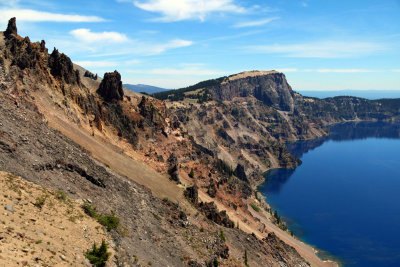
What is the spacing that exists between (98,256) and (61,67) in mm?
71681

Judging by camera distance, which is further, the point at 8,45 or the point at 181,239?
the point at 8,45

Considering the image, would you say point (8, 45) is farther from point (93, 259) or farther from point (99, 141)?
point (93, 259)

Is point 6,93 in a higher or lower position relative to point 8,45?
lower

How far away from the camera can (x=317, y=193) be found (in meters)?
198

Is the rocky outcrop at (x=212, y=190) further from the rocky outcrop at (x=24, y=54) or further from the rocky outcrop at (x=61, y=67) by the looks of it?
the rocky outcrop at (x=24, y=54)

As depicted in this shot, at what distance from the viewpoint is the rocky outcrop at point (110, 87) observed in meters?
113

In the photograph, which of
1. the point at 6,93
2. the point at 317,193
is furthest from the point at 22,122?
the point at 317,193

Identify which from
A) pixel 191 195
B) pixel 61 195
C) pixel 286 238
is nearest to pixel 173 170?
pixel 191 195

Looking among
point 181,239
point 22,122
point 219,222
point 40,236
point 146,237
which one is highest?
point 22,122

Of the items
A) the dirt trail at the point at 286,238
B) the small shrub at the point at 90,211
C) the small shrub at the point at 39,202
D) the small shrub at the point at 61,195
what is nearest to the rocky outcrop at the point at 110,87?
the dirt trail at the point at 286,238

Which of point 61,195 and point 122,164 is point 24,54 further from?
point 61,195

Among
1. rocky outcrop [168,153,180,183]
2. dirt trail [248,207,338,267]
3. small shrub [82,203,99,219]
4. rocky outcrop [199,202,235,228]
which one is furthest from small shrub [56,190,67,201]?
dirt trail [248,207,338,267]

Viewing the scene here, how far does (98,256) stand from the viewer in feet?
107

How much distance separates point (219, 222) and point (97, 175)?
151 feet
